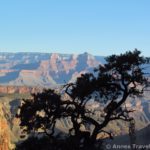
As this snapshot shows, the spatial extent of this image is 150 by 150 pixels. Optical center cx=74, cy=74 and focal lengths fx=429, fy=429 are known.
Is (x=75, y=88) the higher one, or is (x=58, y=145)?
(x=75, y=88)

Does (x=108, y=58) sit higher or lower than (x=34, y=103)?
higher

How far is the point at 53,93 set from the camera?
141ft

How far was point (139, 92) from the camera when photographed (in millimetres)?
41844

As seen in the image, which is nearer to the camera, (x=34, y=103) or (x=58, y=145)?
(x=58, y=145)

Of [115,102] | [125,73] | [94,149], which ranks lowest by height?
[94,149]

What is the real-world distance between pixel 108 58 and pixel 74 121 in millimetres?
6998

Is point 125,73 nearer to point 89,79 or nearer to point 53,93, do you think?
point 89,79

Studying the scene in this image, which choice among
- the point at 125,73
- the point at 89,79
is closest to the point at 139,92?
the point at 125,73

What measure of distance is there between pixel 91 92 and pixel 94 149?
223 inches

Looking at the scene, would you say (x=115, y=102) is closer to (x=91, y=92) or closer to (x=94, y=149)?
(x=91, y=92)

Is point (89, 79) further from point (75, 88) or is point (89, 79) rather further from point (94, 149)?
point (94, 149)

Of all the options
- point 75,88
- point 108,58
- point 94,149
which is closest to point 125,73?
point 108,58

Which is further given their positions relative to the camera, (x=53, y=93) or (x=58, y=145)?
(x=53, y=93)

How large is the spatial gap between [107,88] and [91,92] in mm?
1802
